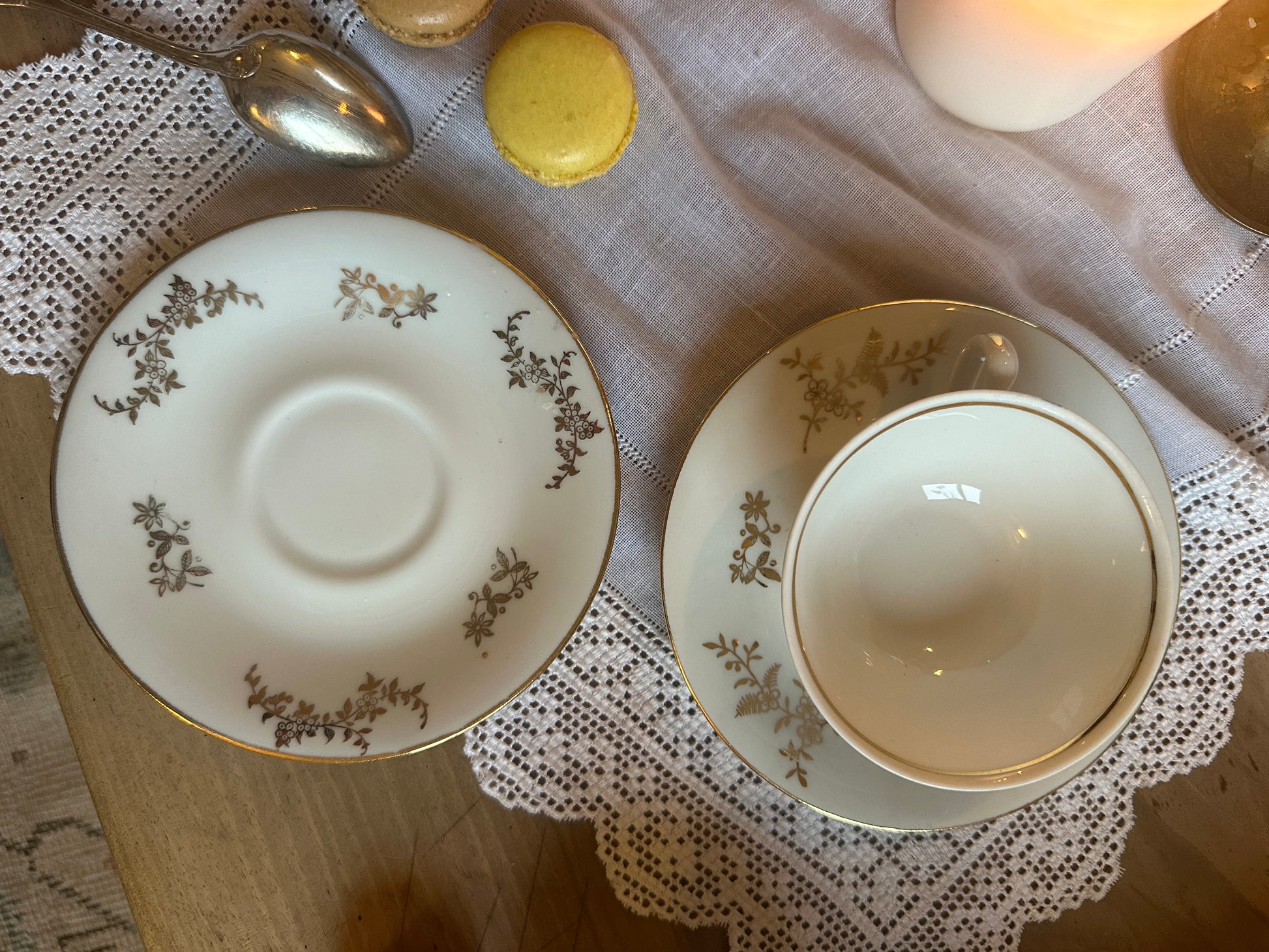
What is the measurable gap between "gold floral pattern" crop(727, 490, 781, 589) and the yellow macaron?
0.82 ft

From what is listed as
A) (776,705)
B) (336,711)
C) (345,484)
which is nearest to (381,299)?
(345,484)

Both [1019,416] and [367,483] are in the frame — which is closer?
[1019,416]

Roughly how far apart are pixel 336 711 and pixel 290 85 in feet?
1.38

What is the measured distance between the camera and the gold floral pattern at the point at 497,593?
553 mm

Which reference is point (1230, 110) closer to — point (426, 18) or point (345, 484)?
point (426, 18)

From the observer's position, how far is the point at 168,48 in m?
0.54

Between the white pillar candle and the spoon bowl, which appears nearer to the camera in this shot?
the white pillar candle

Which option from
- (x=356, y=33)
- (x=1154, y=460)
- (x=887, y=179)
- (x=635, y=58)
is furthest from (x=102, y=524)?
(x=1154, y=460)

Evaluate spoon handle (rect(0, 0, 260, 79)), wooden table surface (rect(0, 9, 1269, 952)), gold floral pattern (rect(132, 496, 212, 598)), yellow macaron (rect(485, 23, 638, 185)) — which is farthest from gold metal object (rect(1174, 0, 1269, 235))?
gold floral pattern (rect(132, 496, 212, 598))

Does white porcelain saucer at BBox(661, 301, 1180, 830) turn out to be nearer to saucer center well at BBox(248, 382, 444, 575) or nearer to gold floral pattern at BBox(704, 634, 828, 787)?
gold floral pattern at BBox(704, 634, 828, 787)

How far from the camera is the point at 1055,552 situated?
483mm

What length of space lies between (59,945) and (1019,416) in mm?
790

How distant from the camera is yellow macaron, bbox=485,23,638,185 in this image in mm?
513

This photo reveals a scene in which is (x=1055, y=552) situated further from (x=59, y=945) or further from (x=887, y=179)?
(x=59, y=945)
